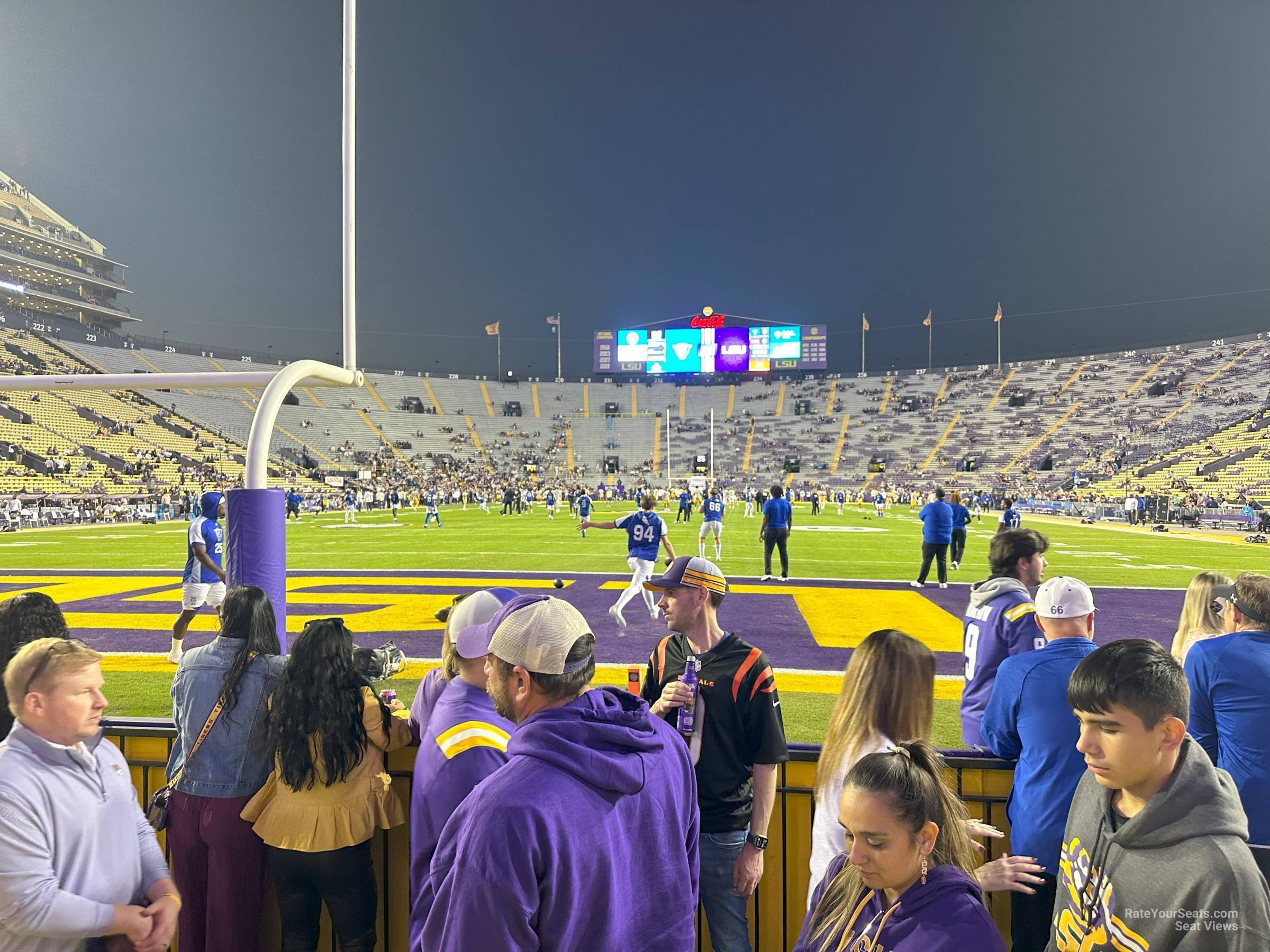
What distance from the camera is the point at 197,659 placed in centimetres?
293

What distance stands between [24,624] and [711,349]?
6114 centimetres

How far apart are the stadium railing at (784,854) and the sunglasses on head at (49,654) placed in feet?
4.54

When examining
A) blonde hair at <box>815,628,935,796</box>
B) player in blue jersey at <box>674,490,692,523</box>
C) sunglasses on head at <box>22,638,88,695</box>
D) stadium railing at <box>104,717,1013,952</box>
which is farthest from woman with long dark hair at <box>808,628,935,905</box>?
player in blue jersey at <box>674,490,692,523</box>

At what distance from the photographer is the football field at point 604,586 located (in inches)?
318

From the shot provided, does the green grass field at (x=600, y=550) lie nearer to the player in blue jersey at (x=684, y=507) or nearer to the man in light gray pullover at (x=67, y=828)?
the player in blue jersey at (x=684, y=507)

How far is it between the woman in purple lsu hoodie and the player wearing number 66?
85.5 inches

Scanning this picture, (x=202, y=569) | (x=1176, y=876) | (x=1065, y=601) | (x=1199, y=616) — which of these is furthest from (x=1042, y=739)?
(x=202, y=569)

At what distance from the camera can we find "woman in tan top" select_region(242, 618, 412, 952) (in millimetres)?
2695

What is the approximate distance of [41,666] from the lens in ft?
7.04

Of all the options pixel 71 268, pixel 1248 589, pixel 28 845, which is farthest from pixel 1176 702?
pixel 71 268

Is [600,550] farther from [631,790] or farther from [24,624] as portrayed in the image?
[631,790]

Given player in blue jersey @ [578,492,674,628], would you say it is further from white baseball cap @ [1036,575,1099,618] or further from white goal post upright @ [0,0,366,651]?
white baseball cap @ [1036,575,1099,618]

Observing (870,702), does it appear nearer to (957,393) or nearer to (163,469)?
(163,469)

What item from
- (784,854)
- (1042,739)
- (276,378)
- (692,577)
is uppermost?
(276,378)
